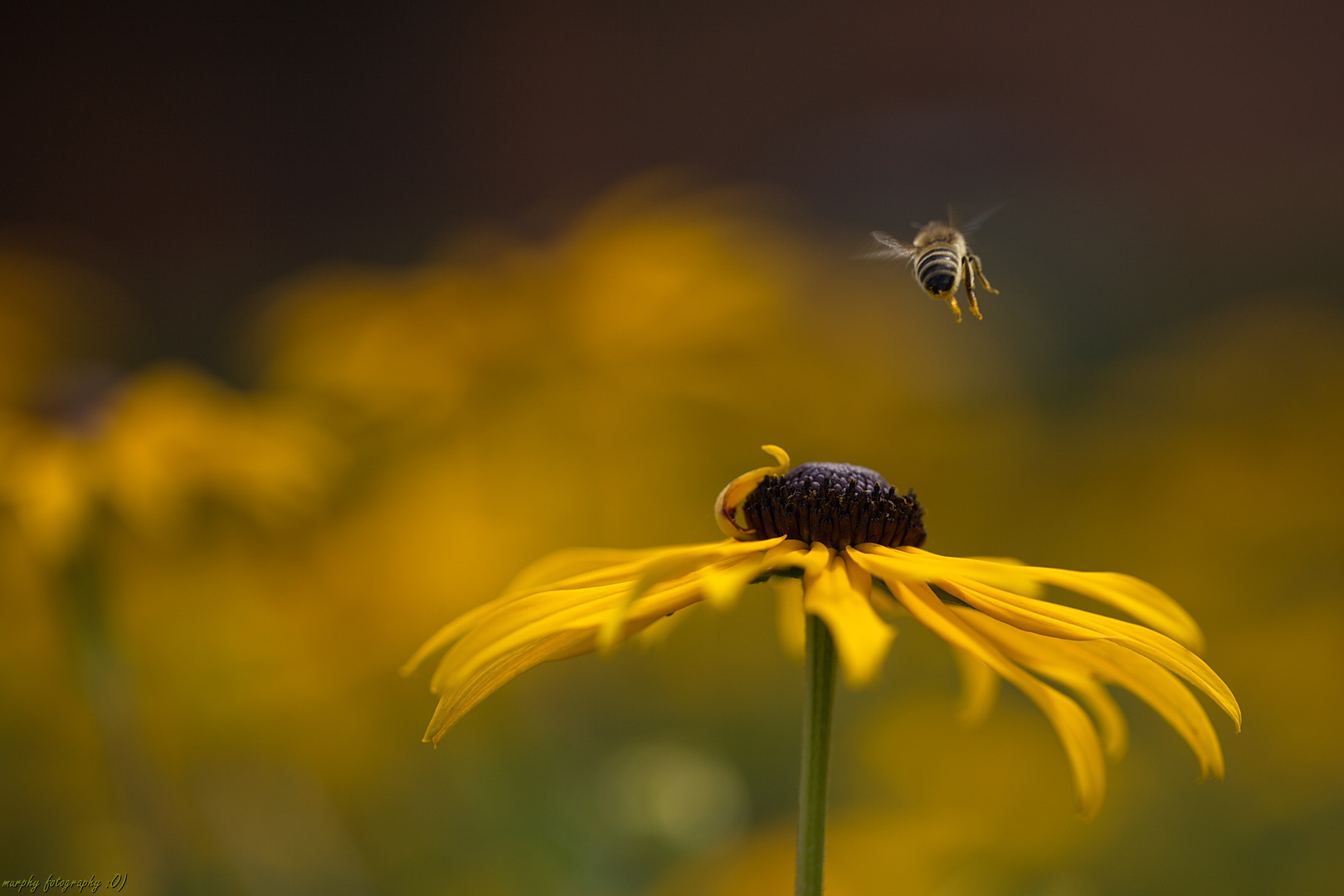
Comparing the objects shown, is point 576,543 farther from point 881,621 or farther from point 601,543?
point 881,621

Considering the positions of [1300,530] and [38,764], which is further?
[1300,530]

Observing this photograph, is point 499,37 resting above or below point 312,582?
above

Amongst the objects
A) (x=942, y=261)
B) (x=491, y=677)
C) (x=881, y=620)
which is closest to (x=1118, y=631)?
(x=881, y=620)

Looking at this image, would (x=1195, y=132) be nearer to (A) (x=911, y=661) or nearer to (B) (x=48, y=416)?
(A) (x=911, y=661)

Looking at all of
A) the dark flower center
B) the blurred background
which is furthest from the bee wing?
the blurred background

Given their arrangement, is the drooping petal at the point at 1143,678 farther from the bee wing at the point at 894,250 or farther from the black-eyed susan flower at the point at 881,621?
the bee wing at the point at 894,250

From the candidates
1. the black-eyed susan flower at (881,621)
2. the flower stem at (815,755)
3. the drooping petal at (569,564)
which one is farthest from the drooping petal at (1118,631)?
the drooping petal at (569,564)

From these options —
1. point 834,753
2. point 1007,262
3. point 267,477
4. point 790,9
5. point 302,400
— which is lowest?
point 834,753

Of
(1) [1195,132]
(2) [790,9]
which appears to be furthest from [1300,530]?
(2) [790,9]
